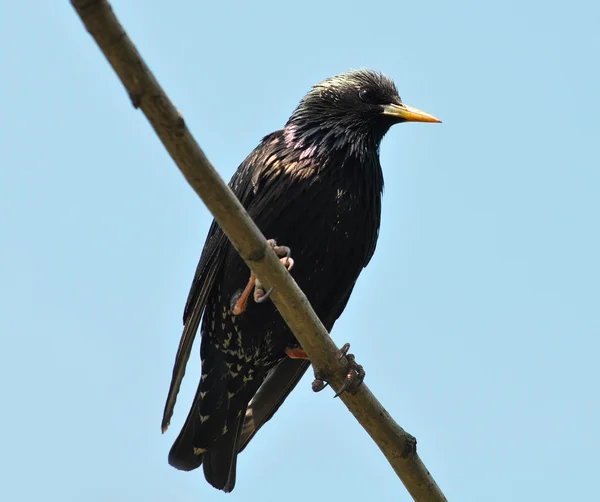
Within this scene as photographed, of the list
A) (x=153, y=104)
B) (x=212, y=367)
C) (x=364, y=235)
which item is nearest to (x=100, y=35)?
(x=153, y=104)

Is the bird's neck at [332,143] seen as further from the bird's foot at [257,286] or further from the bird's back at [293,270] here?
the bird's foot at [257,286]

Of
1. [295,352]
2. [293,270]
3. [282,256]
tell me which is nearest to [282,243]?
[293,270]

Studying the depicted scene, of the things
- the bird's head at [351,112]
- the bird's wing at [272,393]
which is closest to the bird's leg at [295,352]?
the bird's wing at [272,393]

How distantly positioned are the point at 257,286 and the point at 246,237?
2.95 feet

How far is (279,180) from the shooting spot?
582 cm

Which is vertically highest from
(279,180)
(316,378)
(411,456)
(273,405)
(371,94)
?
(371,94)

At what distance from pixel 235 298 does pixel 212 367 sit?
2.56 feet

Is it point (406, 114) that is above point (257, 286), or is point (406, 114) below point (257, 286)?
above

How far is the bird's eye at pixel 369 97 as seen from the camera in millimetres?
6652

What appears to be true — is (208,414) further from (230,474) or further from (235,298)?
(235,298)

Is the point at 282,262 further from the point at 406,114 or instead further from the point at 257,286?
the point at 406,114

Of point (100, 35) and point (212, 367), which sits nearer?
point (100, 35)

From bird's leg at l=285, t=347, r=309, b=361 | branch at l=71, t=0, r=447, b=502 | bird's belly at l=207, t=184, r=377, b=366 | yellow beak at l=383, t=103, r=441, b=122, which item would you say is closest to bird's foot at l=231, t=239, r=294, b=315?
bird's belly at l=207, t=184, r=377, b=366

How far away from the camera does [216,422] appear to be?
633 cm
